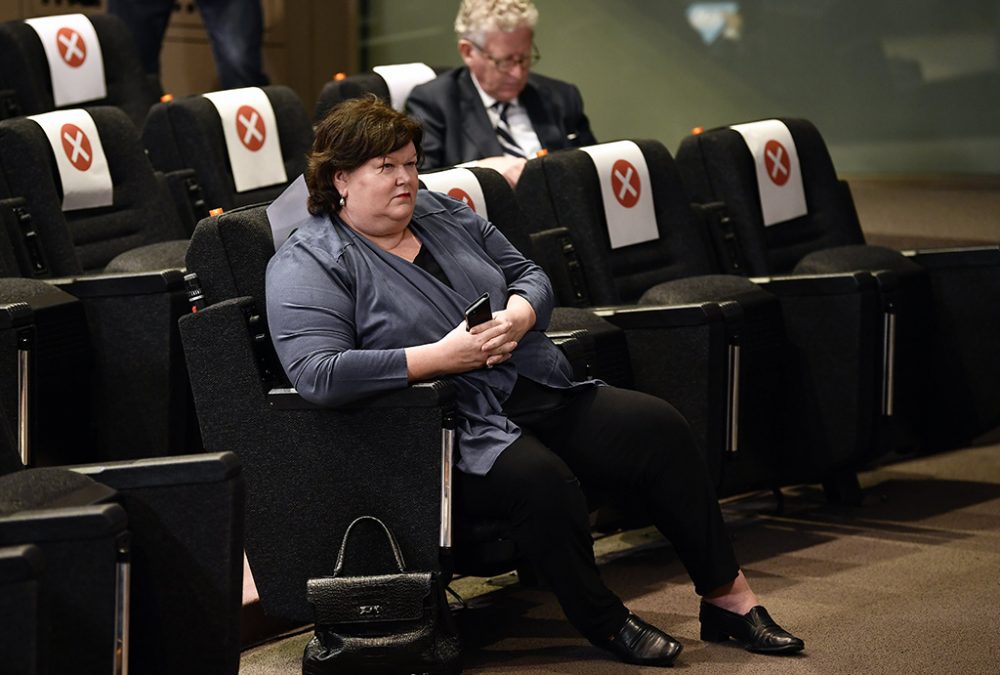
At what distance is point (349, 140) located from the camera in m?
2.55

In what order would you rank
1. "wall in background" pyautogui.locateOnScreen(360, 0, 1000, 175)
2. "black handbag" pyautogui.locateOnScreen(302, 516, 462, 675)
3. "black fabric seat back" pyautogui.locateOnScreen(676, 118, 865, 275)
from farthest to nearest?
"wall in background" pyautogui.locateOnScreen(360, 0, 1000, 175)
"black fabric seat back" pyautogui.locateOnScreen(676, 118, 865, 275)
"black handbag" pyautogui.locateOnScreen(302, 516, 462, 675)

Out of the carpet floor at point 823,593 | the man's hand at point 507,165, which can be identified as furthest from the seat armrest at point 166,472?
the man's hand at point 507,165

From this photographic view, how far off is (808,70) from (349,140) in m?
→ 2.92

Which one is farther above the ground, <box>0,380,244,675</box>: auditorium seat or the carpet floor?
<box>0,380,244,675</box>: auditorium seat

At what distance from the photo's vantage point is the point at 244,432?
2.47 meters

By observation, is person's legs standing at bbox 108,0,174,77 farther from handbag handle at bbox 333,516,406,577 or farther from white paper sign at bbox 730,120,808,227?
handbag handle at bbox 333,516,406,577

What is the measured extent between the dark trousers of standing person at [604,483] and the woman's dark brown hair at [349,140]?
463 mm

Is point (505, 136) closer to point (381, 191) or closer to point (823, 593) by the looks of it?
point (381, 191)

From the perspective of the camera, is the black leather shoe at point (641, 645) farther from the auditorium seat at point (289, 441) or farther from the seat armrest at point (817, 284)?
the seat armrest at point (817, 284)

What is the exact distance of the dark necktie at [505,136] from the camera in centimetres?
392

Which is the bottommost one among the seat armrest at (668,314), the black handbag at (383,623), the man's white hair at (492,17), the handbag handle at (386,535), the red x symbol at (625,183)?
the black handbag at (383,623)

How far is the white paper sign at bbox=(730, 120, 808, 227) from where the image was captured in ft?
12.4

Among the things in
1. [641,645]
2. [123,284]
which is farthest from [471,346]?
[123,284]

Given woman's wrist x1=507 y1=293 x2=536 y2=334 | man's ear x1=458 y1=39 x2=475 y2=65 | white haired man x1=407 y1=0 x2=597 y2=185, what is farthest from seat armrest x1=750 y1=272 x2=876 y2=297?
man's ear x1=458 y1=39 x2=475 y2=65
